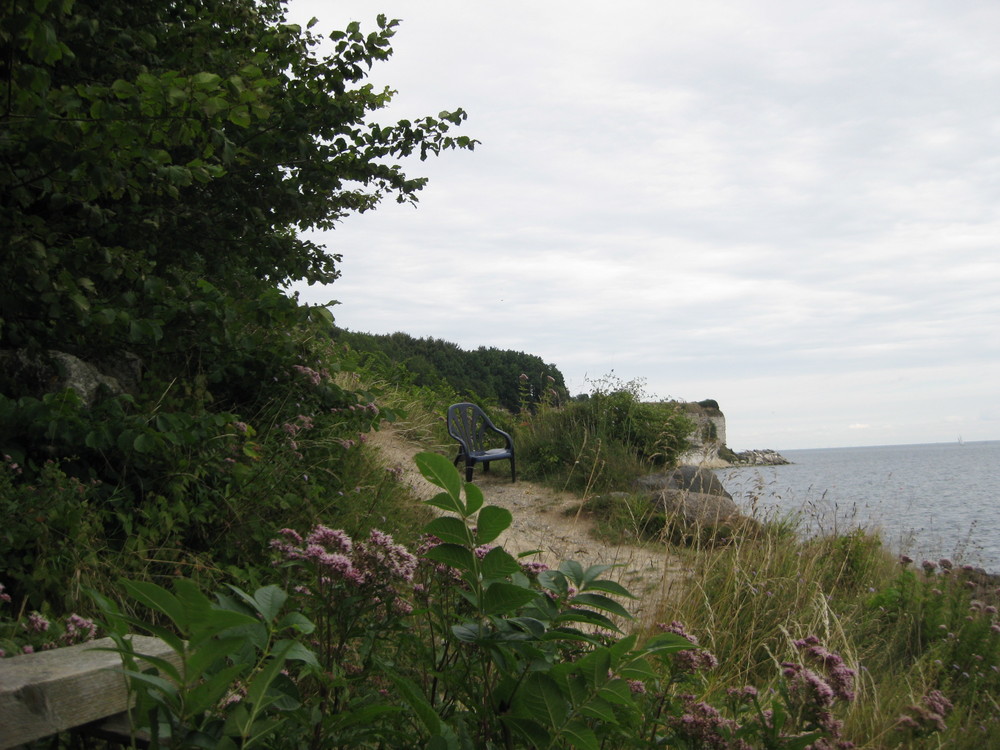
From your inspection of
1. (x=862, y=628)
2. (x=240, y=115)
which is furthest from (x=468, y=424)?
(x=240, y=115)

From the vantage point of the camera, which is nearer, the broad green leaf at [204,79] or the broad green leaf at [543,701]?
the broad green leaf at [543,701]

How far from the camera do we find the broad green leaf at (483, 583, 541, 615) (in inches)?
45.3

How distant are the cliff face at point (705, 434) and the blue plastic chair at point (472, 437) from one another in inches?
94.0

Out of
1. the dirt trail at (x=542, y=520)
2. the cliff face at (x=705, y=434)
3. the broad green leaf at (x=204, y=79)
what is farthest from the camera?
the cliff face at (x=705, y=434)

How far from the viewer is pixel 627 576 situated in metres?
5.13

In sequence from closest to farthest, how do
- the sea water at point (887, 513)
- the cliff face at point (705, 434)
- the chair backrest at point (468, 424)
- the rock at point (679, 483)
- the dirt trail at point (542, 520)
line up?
the dirt trail at point (542, 520) → the sea water at point (887, 513) → the rock at point (679, 483) → the chair backrest at point (468, 424) → the cliff face at point (705, 434)

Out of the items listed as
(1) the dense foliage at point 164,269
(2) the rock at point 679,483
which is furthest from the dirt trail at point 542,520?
(1) the dense foliage at point 164,269

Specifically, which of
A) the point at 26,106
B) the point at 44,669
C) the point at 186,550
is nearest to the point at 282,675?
the point at 44,669

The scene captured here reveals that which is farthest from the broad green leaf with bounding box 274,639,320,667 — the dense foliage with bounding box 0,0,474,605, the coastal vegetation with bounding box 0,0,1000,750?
the dense foliage with bounding box 0,0,474,605

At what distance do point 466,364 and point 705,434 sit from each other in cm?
879

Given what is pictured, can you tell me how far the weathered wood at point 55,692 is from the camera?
4.03ft

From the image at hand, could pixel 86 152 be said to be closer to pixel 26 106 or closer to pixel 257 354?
pixel 26 106

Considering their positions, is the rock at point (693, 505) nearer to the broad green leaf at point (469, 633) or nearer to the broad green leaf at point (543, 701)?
the broad green leaf at point (469, 633)

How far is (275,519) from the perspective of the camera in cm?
390
